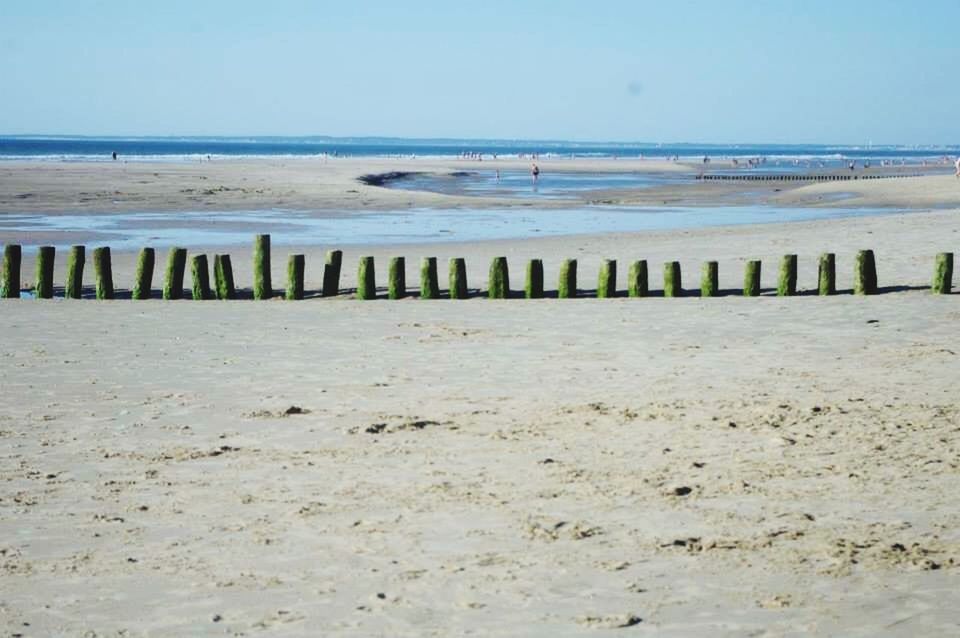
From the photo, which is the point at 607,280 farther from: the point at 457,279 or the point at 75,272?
the point at 75,272

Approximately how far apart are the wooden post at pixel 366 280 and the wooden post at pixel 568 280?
245 centimetres

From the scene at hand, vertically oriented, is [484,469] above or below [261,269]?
below

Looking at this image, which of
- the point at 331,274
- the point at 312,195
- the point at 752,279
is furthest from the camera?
the point at 312,195

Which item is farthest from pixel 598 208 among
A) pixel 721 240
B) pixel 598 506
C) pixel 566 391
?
pixel 598 506

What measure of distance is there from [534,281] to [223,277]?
4.14 m

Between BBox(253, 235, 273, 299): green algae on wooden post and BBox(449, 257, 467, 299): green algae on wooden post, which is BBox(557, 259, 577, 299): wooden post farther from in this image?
BBox(253, 235, 273, 299): green algae on wooden post

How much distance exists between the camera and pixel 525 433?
28.1ft

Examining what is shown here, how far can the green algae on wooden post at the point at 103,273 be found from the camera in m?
16.9

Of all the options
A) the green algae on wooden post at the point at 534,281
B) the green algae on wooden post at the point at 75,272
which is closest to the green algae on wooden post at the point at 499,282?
the green algae on wooden post at the point at 534,281

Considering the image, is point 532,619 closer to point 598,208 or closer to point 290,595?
point 290,595

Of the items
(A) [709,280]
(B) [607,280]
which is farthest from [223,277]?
(A) [709,280]

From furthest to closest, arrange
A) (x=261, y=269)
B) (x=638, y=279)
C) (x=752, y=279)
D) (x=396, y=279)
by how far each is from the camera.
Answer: (x=261, y=269) < (x=396, y=279) < (x=638, y=279) < (x=752, y=279)

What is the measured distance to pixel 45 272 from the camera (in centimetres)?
1686

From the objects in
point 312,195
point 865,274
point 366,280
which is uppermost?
point 865,274
